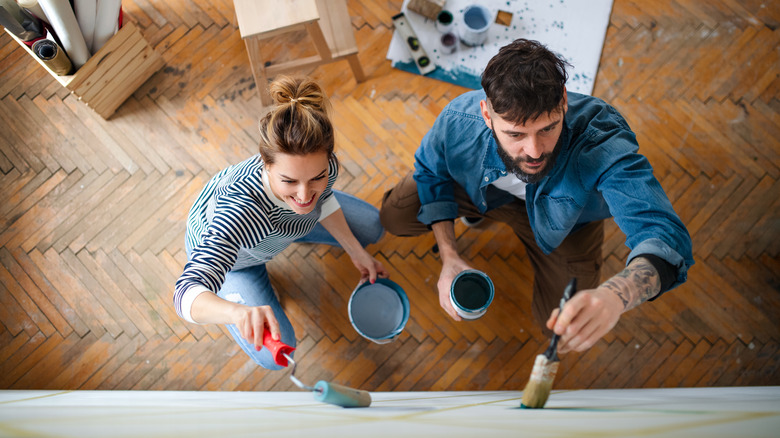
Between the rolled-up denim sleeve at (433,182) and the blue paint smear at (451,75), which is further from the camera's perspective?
the blue paint smear at (451,75)

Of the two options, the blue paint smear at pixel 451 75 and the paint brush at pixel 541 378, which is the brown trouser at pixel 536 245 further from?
the paint brush at pixel 541 378

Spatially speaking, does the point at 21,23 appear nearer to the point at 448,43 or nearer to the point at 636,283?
the point at 448,43

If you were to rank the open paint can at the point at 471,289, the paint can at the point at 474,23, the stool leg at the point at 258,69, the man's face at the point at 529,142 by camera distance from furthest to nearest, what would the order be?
the paint can at the point at 474,23 < the stool leg at the point at 258,69 < the open paint can at the point at 471,289 < the man's face at the point at 529,142

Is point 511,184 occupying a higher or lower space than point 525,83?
lower

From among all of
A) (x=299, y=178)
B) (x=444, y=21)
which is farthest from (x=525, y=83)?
(x=444, y=21)

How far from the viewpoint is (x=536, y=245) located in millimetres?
1854

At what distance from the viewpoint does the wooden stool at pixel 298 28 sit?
6.07 ft

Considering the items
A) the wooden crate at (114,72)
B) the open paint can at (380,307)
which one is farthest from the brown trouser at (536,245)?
the wooden crate at (114,72)

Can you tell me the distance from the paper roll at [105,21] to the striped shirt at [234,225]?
99cm

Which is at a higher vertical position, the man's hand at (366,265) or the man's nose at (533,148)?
the man's nose at (533,148)

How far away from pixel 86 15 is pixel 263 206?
1309 millimetres

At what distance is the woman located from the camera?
1185 mm

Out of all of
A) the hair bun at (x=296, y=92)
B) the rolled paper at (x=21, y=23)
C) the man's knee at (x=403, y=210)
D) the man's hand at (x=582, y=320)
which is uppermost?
the man's hand at (x=582, y=320)

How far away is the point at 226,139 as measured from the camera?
2.32m
